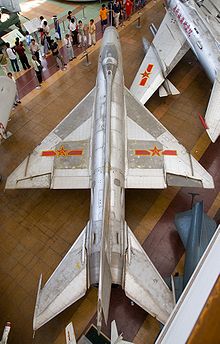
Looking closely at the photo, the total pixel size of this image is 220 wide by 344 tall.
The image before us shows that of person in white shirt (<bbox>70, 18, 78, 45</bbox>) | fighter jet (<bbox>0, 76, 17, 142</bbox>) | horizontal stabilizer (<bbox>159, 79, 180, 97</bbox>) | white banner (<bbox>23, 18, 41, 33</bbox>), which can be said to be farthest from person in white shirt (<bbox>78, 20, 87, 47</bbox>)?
fighter jet (<bbox>0, 76, 17, 142</bbox>)

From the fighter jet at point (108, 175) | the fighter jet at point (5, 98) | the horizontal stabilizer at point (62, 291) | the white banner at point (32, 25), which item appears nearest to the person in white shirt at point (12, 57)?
the white banner at point (32, 25)

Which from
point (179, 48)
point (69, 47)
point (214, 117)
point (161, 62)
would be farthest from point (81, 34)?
point (214, 117)

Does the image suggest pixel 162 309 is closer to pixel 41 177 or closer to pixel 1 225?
pixel 41 177

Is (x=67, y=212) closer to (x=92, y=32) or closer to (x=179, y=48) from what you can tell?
(x=179, y=48)

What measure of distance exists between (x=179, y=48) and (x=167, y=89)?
94.1 inches

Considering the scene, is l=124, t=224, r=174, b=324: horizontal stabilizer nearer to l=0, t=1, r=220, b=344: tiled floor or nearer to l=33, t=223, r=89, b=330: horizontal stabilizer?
l=33, t=223, r=89, b=330: horizontal stabilizer

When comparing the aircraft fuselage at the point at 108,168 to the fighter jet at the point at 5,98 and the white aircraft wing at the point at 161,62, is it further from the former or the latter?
the fighter jet at the point at 5,98

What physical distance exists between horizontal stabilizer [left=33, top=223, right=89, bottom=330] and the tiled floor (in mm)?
1583

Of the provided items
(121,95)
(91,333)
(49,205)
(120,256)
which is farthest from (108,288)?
(121,95)

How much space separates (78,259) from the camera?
23.7ft

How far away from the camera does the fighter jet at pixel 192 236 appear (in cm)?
756

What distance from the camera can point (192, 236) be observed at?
7.97 m

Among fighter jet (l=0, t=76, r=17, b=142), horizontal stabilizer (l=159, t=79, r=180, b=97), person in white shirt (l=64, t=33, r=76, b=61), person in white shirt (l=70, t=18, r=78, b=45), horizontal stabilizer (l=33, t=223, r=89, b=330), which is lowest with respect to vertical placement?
horizontal stabilizer (l=33, t=223, r=89, b=330)

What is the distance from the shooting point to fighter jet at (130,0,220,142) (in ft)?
40.4
